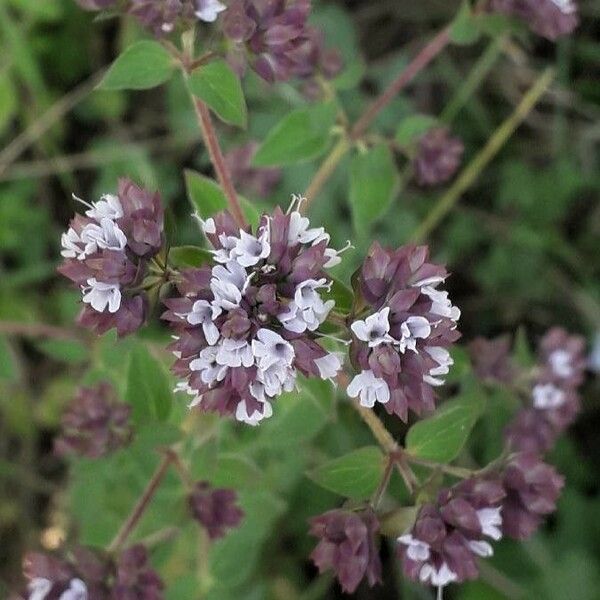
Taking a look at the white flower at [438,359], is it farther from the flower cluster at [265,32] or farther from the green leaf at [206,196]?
the flower cluster at [265,32]

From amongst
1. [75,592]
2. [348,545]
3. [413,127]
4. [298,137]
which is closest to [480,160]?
[413,127]

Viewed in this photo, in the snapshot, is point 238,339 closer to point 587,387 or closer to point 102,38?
point 587,387

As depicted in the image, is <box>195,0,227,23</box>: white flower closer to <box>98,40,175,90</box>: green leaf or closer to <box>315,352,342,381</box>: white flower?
<box>98,40,175,90</box>: green leaf

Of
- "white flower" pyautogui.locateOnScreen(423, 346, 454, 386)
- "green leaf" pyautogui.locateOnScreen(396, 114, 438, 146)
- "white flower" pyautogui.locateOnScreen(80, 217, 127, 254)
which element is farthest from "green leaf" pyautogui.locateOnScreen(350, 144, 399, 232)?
"white flower" pyautogui.locateOnScreen(80, 217, 127, 254)

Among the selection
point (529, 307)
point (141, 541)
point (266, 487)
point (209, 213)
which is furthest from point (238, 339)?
point (529, 307)

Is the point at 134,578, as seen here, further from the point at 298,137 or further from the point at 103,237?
the point at 298,137

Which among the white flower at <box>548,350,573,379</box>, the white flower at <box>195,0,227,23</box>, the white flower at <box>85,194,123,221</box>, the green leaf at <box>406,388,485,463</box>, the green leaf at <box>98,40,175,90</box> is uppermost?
the white flower at <box>195,0,227,23</box>

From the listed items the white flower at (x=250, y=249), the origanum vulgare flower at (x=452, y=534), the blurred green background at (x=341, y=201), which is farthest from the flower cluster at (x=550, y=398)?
the white flower at (x=250, y=249)
